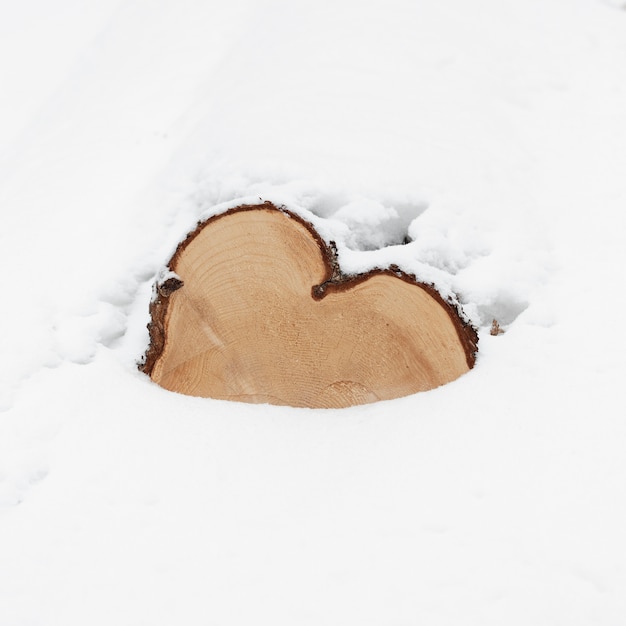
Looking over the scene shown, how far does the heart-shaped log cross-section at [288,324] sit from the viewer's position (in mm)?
1608

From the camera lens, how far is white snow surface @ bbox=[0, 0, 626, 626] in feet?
4.21

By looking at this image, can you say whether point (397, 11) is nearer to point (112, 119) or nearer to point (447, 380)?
point (112, 119)

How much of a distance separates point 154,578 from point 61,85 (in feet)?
8.85

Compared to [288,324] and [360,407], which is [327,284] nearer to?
[288,324]

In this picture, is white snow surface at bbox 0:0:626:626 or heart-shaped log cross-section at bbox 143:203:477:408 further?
heart-shaped log cross-section at bbox 143:203:477:408

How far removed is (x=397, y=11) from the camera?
234 centimetres

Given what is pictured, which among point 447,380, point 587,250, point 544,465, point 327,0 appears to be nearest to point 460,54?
point 327,0

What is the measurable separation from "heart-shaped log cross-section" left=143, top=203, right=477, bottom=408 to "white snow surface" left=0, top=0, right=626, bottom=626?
2.3 inches

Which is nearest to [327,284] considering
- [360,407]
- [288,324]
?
[288,324]

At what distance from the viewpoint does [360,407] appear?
1.70 meters

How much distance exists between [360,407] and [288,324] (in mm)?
279

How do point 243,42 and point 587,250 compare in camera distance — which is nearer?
point 587,250

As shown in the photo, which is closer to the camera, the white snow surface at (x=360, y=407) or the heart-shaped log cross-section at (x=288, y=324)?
the white snow surface at (x=360, y=407)

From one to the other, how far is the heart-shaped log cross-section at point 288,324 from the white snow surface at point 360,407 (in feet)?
0.19
